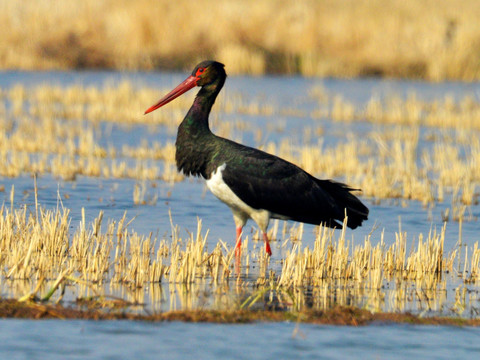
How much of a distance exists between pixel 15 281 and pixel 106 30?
27435 millimetres

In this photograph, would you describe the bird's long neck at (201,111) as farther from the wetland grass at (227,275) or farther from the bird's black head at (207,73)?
the wetland grass at (227,275)

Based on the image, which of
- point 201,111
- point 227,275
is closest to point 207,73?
point 201,111

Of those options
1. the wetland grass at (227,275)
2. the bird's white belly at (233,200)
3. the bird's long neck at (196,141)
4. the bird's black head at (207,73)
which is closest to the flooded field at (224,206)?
the wetland grass at (227,275)

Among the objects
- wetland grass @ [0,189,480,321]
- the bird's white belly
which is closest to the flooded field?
wetland grass @ [0,189,480,321]

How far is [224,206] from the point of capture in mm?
12836

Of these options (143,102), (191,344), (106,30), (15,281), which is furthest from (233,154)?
(106,30)

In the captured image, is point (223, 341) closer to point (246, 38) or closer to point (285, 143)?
point (285, 143)

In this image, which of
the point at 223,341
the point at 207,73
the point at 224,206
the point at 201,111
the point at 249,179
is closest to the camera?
the point at 223,341

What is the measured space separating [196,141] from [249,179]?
65 centimetres

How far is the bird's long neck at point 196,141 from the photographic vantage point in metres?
9.29

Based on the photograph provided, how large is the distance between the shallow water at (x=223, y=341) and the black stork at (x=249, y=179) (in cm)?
268

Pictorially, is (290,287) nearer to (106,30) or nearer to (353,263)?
(353,263)

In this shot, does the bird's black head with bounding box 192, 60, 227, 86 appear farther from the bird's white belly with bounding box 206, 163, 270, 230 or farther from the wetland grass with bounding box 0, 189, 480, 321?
the wetland grass with bounding box 0, 189, 480, 321

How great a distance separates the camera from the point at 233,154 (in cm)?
922
